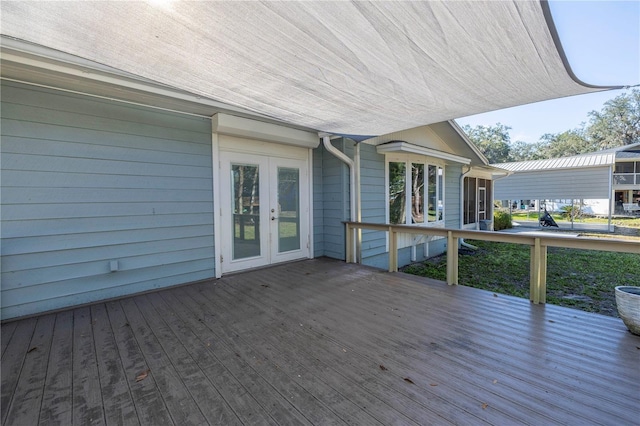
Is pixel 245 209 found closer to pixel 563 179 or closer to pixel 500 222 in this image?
pixel 500 222

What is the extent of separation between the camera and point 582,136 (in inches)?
1089

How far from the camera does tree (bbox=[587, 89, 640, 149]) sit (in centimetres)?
2386

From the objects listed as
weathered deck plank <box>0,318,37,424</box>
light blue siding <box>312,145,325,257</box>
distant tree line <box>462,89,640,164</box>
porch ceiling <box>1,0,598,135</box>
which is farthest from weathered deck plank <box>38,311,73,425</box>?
distant tree line <box>462,89,640,164</box>

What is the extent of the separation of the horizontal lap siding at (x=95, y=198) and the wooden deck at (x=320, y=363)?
0.39 metres

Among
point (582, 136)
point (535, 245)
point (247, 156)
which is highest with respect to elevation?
point (582, 136)

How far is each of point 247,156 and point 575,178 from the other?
15.9 meters

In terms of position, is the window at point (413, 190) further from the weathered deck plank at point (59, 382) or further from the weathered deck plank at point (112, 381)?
the weathered deck plank at point (59, 382)

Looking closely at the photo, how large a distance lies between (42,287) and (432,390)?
3985 mm

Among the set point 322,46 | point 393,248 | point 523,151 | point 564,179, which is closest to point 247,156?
point 393,248

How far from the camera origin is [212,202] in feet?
13.7

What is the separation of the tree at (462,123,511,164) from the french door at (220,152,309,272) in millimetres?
34499

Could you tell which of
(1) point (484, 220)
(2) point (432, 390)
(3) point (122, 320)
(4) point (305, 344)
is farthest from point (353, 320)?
(1) point (484, 220)

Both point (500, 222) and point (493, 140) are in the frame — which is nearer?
point (500, 222)

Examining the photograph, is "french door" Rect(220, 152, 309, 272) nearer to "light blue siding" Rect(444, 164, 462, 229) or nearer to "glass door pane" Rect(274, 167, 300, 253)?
"glass door pane" Rect(274, 167, 300, 253)
